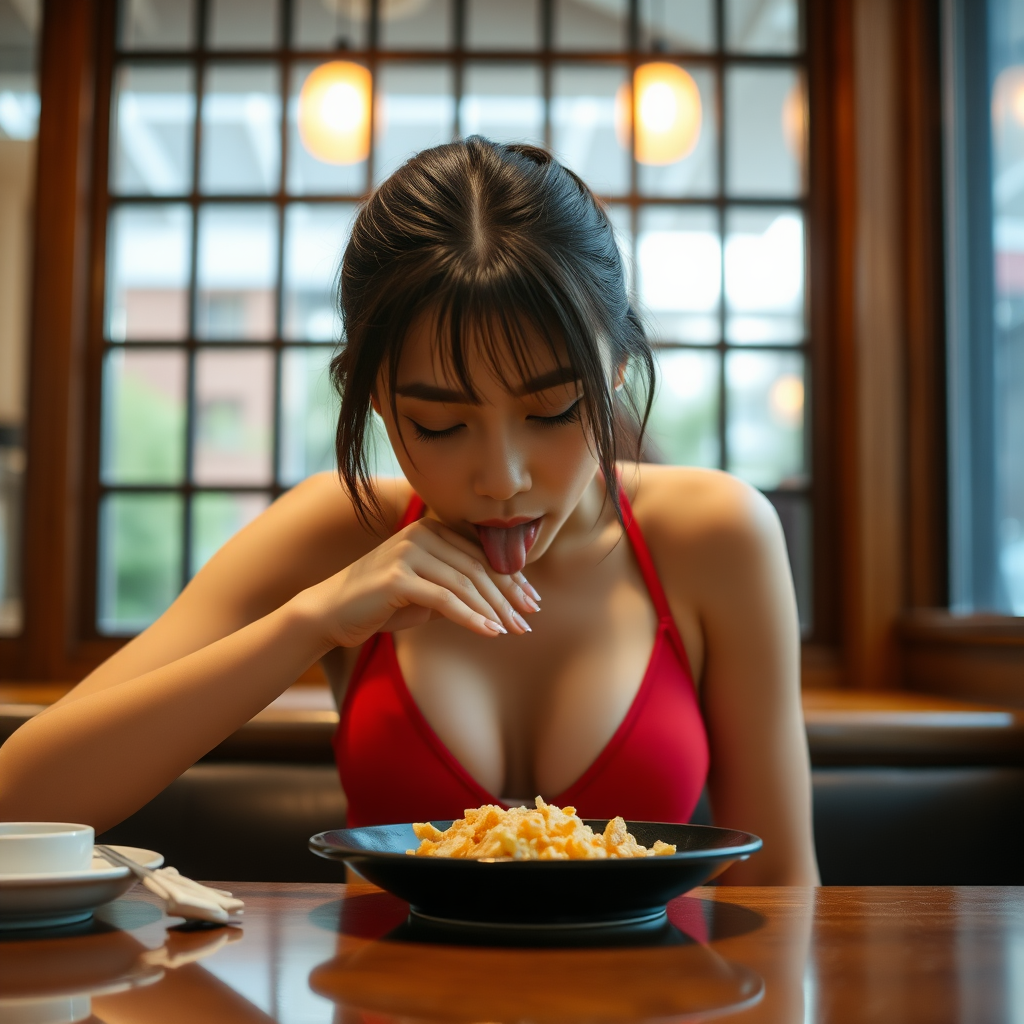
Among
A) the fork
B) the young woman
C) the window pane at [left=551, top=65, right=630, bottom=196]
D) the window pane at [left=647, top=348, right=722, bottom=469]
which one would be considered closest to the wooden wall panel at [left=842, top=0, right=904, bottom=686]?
the window pane at [left=647, top=348, right=722, bottom=469]

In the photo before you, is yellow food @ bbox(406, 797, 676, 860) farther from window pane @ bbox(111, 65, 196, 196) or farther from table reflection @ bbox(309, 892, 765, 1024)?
window pane @ bbox(111, 65, 196, 196)

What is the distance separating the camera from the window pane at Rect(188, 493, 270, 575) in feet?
9.62

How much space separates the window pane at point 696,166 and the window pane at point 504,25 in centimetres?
35

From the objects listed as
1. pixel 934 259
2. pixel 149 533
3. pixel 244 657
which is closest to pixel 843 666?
pixel 934 259

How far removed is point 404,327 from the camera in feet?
3.51

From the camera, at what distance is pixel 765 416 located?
291cm

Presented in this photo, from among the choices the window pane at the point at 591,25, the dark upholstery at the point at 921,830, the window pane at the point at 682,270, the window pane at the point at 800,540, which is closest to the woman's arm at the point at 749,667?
the dark upholstery at the point at 921,830

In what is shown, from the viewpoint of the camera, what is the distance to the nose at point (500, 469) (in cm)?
102

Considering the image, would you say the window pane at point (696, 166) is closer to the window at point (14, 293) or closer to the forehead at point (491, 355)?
the window at point (14, 293)

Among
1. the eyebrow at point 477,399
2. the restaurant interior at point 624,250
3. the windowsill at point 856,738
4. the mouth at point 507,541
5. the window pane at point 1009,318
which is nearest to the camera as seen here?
the eyebrow at point 477,399

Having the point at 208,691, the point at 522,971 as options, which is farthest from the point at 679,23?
the point at 522,971

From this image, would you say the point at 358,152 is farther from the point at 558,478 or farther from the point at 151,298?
the point at 558,478

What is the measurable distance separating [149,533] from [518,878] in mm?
2458

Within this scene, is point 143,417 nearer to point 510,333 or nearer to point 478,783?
point 478,783
